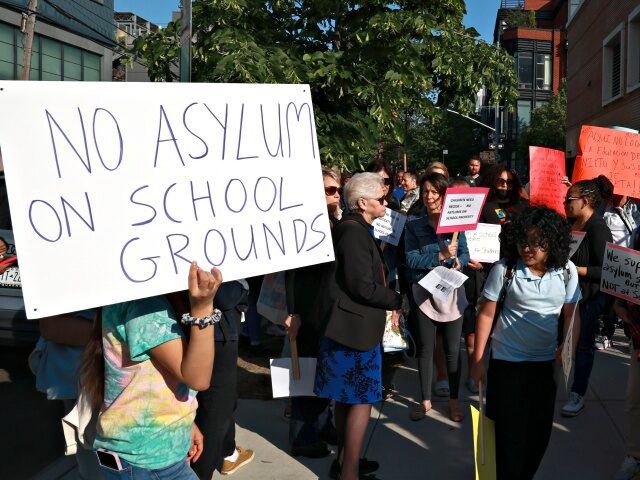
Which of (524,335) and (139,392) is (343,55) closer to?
(524,335)

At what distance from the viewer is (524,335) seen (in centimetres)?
338

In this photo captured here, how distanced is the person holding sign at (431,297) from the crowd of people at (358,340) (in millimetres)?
11

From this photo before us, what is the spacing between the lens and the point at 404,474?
4.19 meters

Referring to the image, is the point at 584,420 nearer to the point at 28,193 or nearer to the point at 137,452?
the point at 137,452

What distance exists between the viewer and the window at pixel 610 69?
791 inches

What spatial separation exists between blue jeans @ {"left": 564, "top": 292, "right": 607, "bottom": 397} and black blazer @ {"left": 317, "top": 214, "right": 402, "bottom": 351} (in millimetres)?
1947

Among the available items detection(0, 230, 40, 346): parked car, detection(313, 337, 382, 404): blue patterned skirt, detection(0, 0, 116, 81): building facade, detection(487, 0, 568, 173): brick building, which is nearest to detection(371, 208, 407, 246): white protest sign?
detection(313, 337, 382, 404): blue patterned skirt

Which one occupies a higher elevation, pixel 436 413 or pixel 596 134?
pixel 596 134

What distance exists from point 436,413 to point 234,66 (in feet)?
11.5

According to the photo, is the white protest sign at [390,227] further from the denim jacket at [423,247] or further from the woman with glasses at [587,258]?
the woman with glasses at [587,258]

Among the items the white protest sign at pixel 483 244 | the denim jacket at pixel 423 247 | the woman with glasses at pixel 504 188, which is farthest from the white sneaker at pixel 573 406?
the woman with glasses at pixel 504 188

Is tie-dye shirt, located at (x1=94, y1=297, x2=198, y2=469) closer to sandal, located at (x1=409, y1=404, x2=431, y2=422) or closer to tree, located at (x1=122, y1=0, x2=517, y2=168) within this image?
sandal, located at (x1=409, y1=404, x2=431, y2=422)

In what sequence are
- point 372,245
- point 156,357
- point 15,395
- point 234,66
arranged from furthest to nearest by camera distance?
point 234,66 → point 15,395 → point 372,245 → point 156,357

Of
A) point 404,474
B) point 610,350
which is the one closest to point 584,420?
point 404,474
